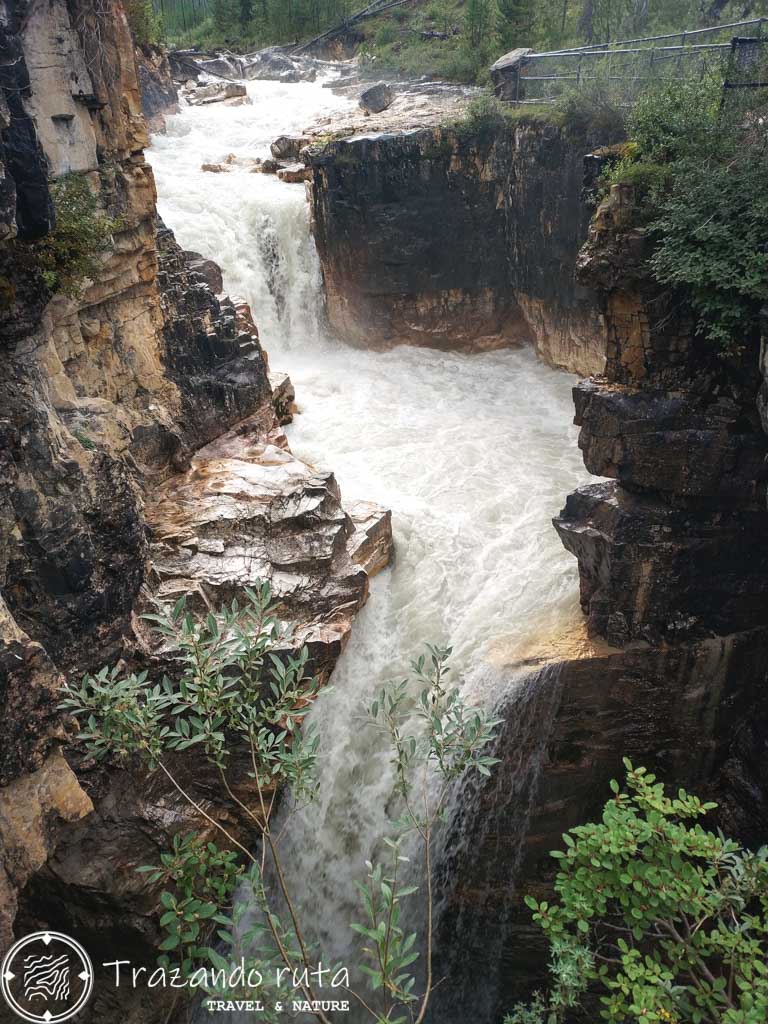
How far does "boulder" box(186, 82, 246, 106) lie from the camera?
2554cm

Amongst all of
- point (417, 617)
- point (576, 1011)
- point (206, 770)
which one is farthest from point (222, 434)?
point (576, 1011)

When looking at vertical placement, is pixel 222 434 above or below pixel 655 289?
below

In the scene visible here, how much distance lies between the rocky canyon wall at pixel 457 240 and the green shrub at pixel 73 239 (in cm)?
911

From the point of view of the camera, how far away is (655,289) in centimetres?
930

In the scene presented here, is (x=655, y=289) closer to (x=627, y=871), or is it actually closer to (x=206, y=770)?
(x=627, y=871)

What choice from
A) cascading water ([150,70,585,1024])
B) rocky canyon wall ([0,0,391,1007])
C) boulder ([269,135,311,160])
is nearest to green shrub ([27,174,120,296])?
rocky canyon wall ([0,0,391,1007])

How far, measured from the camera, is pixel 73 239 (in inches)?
350

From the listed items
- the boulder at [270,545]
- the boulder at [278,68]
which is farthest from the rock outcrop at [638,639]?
the boulder at [278,68]

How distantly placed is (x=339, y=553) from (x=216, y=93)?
845 inches

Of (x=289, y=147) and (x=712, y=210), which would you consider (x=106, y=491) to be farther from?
(x=289, y=147)

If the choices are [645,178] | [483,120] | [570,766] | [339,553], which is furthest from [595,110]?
[570,766]

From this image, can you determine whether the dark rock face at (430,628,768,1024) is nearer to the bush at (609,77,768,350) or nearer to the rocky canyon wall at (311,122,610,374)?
the bush at (609,77,768,350)

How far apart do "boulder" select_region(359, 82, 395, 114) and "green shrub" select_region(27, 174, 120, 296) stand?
45.3 feet

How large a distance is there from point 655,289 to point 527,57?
11.0 meters
